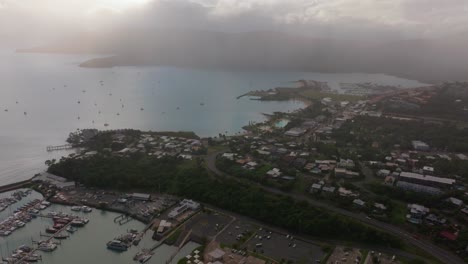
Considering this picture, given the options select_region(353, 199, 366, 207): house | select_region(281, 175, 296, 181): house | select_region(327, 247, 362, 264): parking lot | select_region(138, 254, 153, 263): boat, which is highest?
select_region(281, 175, 296, 181): house

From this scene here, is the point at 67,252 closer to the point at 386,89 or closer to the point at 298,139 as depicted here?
the point at 298,139

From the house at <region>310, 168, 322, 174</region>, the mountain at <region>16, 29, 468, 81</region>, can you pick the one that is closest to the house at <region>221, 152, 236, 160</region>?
the house at <region>310, 168, 322, 174</region>

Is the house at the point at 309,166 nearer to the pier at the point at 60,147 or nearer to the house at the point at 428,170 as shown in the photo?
the house at the point at 428,170

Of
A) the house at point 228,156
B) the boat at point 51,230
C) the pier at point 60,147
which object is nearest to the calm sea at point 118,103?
the pier at point 60,147

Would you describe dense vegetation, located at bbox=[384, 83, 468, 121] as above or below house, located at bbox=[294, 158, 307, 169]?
above

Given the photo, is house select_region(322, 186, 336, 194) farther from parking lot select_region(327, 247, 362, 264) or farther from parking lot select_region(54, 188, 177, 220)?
parking lot select_region(54, 188, 177, 220)

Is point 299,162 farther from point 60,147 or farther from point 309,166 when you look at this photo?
point 60,147
